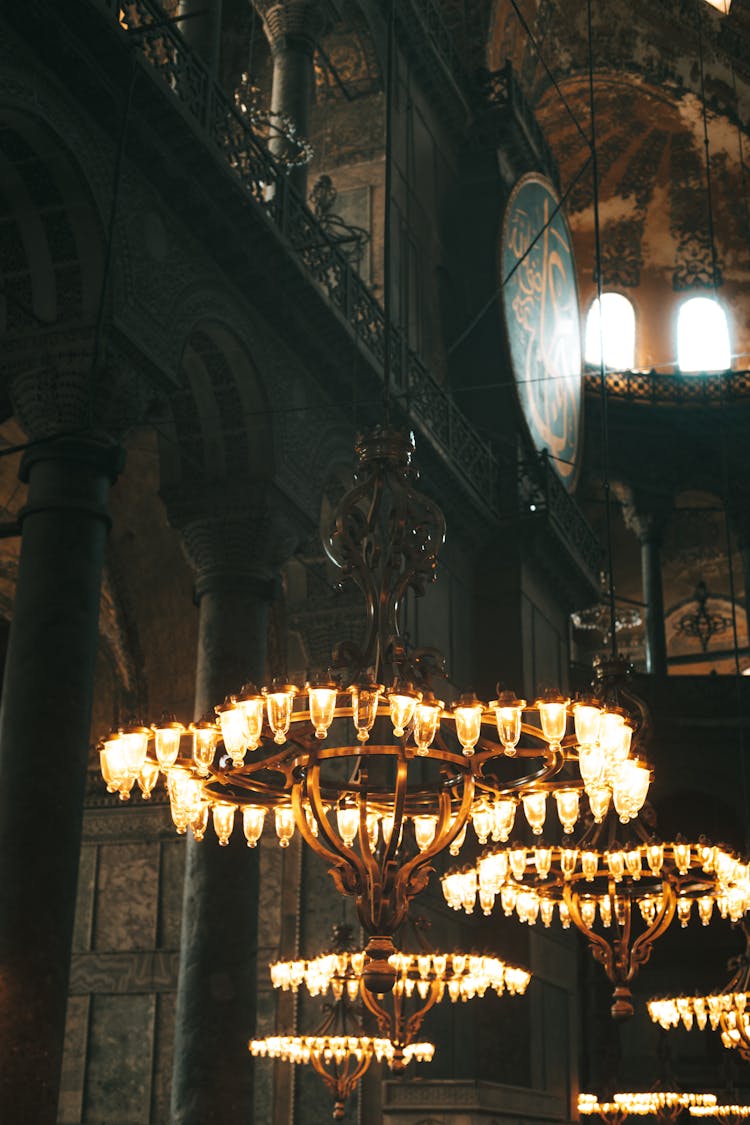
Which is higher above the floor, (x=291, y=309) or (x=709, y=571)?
(x=709, y=571)

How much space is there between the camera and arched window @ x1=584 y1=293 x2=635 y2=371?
1911 centimetres

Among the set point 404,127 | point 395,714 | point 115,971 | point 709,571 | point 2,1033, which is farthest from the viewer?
point 709,571

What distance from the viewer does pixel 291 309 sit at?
9.20m

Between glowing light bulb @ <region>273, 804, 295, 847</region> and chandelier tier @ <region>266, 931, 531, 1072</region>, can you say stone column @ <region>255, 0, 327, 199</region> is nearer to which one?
chandelier tier @ <region>266, 931, 531, 1072</region>

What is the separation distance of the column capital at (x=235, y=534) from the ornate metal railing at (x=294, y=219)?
1.20 m

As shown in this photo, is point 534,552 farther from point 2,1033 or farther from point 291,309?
point 2,1033

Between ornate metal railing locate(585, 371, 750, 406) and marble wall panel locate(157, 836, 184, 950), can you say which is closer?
marble wall panel locate(157, 836, 184, 950)

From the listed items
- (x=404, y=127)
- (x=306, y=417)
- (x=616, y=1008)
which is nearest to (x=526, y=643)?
(x=306, y=417)

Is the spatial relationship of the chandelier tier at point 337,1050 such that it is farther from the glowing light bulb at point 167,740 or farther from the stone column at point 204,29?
the stone column at point 204,29

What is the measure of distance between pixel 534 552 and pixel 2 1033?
790 cm

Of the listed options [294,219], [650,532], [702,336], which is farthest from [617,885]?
[702,336]

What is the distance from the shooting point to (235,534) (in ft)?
29.6

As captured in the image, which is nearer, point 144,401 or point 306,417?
point 144,401

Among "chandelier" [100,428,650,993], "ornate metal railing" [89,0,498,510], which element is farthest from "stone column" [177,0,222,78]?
"chandelier" [100,428,650,993]
